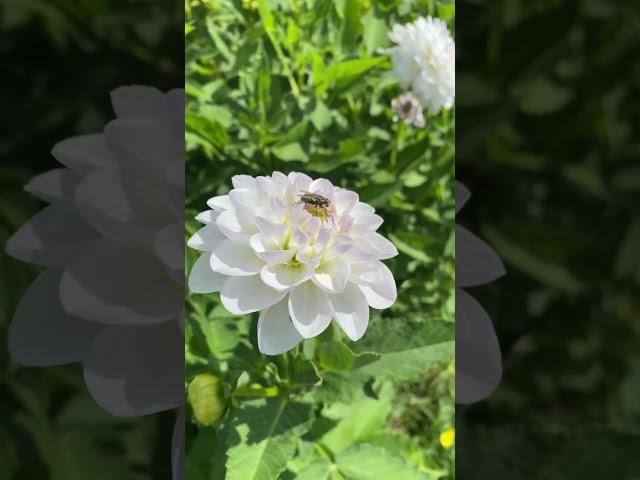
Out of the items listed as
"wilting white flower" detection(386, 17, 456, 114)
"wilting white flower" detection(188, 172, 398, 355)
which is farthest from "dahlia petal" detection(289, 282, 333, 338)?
"wilting white flower" detection(386, 17, 456, 114)

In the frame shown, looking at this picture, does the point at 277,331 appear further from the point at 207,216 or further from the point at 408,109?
the point at 408,109

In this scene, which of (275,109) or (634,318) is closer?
(634,318)

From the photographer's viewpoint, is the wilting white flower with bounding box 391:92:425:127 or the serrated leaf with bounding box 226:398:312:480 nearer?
the serrated leaf with bounding box 226:398:312:480

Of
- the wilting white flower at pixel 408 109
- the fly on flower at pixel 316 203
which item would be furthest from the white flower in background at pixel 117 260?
the wilting white flower at pixel 408 109

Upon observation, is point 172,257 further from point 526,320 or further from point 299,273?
point 526,320

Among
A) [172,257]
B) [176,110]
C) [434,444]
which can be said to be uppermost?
[176,110]

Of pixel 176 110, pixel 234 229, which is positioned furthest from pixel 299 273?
pixel 176 110

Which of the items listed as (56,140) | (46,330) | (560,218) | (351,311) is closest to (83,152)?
(56,140)

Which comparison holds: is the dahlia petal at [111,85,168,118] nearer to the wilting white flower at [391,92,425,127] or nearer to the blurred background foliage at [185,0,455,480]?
the blurred background foliage at [185,0,455,480]
